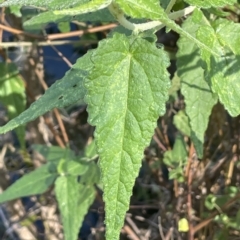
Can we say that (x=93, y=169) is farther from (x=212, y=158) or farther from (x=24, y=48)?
(x=24, y=48)

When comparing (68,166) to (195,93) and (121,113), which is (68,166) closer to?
(195,93)

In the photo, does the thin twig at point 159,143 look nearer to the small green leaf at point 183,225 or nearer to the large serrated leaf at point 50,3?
the small green leaf at point 183,225

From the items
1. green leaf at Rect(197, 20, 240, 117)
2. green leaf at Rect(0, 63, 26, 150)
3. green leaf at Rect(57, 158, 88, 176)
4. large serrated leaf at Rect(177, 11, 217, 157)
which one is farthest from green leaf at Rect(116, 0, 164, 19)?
green leaf at Rect(0, 63, 26, 150)

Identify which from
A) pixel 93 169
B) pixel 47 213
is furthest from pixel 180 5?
pixel 47 213

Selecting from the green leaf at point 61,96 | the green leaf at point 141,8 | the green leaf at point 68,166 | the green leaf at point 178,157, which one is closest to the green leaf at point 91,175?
the green leaf at point 68,166

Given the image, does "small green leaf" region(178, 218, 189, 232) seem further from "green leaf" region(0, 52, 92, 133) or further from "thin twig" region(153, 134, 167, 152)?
"green leaf" region(0, 52, 92, 133)

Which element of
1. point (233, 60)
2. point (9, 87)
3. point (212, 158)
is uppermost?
point (233, 60)
